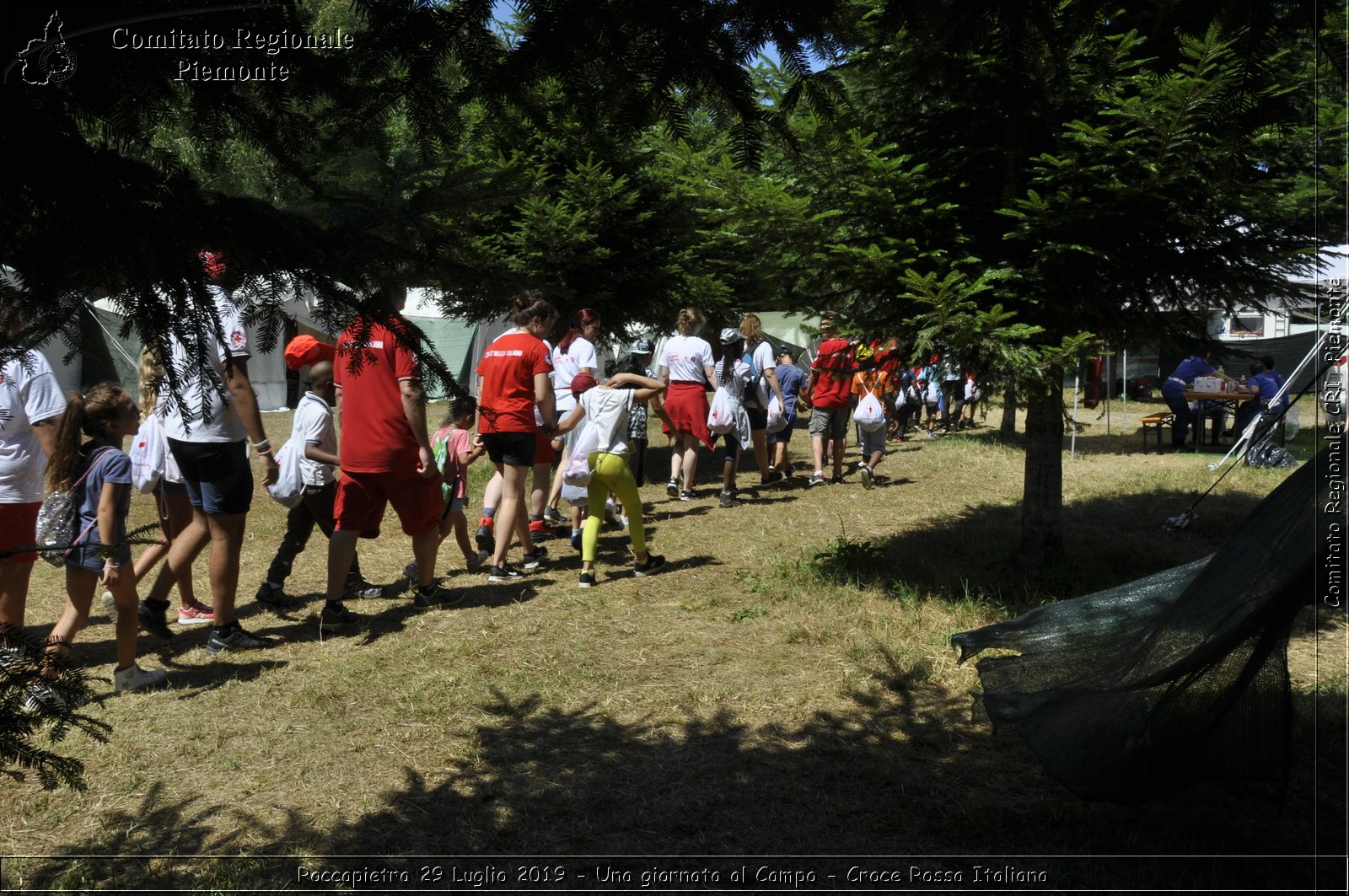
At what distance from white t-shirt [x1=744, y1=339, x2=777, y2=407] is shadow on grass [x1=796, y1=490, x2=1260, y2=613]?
2.52 m

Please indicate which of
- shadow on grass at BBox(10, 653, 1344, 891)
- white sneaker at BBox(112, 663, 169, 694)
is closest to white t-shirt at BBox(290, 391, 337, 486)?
white sneaker at BBox(112, 663, 169, 694)

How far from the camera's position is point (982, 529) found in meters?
8.82

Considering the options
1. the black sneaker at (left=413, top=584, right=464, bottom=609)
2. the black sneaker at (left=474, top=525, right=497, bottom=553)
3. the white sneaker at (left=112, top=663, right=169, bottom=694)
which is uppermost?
the black sneaker at (left=474, top=525, right=497, bottom=553)

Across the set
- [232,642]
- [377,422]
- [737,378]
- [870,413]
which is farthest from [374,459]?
[870,413]

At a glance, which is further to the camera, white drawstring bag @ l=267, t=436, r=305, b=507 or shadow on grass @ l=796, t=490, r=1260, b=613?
shadow on grass @ l=796, t=490, r=1260, b=613

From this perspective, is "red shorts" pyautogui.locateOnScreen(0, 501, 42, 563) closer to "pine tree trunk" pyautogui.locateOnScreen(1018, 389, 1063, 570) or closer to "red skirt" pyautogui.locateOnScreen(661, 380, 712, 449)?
"red skirt" pyautogui.locateOnScreen(661, 380, 712, 449)

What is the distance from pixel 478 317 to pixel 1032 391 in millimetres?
5534

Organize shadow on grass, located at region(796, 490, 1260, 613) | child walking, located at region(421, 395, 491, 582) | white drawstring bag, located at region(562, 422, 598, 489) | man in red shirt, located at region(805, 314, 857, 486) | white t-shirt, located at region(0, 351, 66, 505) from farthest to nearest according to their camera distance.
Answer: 1. man in red shirt, located at region(805, 314, 857, 486)
2. white drawstring bag, located at region(562, 422, 598, 489)
3. child walking, located at region(421, 395, 491, 582)
4. shadow on grass, located at region(796, 490, 1260, 613)
5. white t-shirt, located at region(0, 351, 66, 505)

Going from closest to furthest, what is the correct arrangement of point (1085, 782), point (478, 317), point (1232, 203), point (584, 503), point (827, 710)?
point (1085, 782)
point (827, 710)
point (1232, 203)
point (584, 503)
point (478, 317)

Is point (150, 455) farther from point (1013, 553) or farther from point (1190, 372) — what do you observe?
point (1190, 372)

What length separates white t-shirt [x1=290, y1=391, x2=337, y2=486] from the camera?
6.23 meters

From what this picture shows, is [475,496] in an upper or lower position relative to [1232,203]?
lower

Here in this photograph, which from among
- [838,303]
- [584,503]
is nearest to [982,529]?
[838,303]

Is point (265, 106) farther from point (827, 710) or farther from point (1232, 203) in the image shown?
point (1232, 203)
